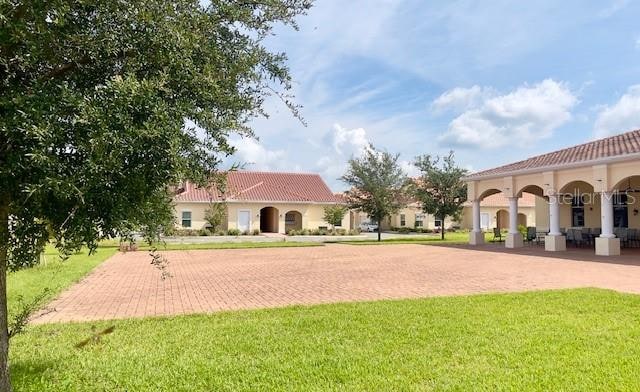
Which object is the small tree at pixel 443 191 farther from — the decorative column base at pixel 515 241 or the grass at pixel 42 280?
the grass at pixel 42 280

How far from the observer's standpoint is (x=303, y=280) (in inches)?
537

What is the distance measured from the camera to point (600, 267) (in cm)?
1619

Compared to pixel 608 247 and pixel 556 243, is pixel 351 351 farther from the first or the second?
pixel 556 243

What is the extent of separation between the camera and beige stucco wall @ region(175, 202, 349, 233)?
42.2 m

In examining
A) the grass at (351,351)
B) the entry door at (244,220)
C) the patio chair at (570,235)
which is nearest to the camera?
the grass at (351,351)

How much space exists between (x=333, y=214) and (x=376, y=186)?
13.5m

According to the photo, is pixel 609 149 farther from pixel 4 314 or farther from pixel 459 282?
pixel 4 314

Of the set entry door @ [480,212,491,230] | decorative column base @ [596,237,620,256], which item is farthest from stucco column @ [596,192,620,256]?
entry door @ [480,212,491,230]

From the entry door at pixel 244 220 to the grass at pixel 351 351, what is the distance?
3522cm

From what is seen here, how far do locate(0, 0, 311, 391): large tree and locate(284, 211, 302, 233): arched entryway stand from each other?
4225 cm

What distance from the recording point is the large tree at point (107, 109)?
3059 millimetres

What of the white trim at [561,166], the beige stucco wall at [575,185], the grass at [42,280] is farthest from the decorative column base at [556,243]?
the grass at [42,280]

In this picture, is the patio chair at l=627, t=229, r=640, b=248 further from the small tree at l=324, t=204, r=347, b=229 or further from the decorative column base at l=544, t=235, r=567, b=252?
the small tree at l=324, t=204, r=347, b=229

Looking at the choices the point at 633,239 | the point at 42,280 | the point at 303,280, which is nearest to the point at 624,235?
the point at 633,239
